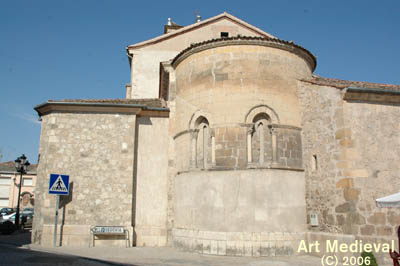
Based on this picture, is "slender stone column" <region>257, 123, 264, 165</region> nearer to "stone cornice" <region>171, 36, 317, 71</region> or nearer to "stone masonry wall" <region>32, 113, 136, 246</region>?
"stone cornice" <region>171, 36, 317, 71</region>

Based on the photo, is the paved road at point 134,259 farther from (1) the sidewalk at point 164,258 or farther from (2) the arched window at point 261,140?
(2) the arched window at point 261,140

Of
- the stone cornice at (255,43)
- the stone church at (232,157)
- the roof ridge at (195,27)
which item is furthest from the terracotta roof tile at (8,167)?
the stone cornice at (255,43)

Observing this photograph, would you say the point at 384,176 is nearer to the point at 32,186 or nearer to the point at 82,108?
the point at 82,108

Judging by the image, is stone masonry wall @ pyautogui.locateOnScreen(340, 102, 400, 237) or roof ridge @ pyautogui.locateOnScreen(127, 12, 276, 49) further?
roof ridge @ pyautogui.locateOnScreen(127, 12, 276, 49)

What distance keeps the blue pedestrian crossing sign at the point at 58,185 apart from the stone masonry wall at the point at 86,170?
0.60m

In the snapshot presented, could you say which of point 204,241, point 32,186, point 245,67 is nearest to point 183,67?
point 245,67

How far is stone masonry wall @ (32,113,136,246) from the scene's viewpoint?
13719 mm

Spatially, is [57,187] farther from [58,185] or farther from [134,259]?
[134,259]

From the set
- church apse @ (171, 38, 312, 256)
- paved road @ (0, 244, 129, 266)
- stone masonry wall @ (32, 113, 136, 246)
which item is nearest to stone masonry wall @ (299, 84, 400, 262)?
church apse @ (171, 38, 312, 256)

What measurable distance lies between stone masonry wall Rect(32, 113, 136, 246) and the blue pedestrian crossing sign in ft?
1.96

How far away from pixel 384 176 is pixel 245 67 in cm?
562

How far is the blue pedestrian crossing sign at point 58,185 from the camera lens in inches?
517

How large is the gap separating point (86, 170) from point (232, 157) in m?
5.90

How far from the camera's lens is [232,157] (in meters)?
12.0
